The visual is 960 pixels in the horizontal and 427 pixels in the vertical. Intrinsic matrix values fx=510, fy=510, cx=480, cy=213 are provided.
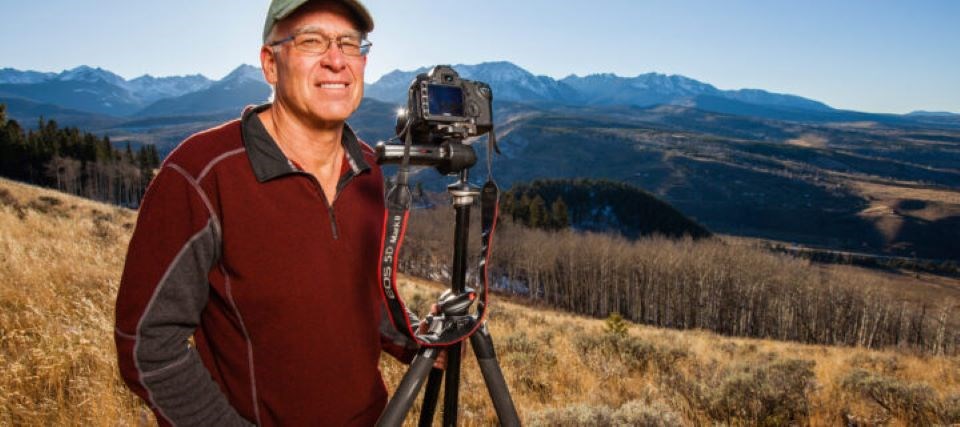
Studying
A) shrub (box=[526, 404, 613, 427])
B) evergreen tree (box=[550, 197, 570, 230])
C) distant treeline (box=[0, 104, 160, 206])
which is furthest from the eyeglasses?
evergreen tree (box=[550, 197, 570, 230])

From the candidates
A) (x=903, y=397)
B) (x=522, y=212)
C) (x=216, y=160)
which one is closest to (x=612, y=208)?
(x=522, y=212)

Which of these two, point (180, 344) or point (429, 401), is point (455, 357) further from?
point (180, 344)

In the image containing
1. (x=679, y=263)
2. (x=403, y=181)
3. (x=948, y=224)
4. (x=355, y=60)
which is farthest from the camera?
(x=948, y=224)

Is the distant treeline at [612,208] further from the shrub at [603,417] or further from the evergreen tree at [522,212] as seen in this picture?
the shrub at [603,417]

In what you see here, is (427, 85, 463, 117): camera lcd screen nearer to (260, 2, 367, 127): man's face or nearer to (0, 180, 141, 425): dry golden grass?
(260, 2, 367, 127): man's face

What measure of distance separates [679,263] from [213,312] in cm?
7821

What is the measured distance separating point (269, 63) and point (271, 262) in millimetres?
844

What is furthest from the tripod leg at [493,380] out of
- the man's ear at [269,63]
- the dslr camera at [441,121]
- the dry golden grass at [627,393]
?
the dry golden grass at [627,393]

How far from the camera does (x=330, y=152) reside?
88.7 inches

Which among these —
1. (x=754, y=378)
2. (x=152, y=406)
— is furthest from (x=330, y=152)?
(x=754, y=378)

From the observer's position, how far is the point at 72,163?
215ft

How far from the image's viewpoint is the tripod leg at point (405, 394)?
192 cm

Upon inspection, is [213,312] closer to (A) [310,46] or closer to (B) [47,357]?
(A) [310,46]

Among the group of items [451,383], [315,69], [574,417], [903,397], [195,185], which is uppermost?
[315,69]
